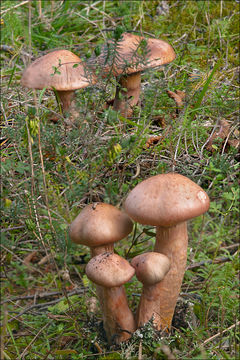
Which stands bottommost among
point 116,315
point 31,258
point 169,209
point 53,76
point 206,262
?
point 31,258

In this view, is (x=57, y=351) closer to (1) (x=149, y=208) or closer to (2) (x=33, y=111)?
(1) (x=149, y=208)

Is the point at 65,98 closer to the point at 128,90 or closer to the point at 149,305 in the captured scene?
the point at 128,90

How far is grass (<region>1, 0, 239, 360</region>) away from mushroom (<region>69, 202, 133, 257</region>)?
156 millimetres

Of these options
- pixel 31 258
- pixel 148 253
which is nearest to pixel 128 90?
pixel 31 258

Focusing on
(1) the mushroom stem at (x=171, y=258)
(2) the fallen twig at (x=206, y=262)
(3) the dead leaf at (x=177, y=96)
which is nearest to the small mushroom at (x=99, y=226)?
(1) the mushroom stem at (x=171, y=258)

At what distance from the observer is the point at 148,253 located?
2.10m

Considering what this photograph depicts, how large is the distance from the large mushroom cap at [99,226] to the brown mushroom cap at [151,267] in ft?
0.56

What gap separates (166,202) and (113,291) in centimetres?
63

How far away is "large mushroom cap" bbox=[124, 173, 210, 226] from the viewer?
1938mm

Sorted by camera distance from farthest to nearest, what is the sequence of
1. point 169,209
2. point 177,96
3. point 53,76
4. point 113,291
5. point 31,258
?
point 177,96 < point 31,258 < point 53,76 < point 113,291 < point 169,209

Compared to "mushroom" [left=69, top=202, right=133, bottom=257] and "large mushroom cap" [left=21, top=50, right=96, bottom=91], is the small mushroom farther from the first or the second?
Answer: "large mushroom cap" [left=21, top=50, right=96, bottom=91]

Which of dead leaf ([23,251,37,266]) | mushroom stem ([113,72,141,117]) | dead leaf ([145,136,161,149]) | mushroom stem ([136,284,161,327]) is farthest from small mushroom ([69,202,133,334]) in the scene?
mushroom stem ([113,72,141,117])

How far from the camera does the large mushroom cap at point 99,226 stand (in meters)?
2.05

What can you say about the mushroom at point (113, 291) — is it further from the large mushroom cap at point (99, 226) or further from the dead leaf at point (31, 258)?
the dead leaf at point (31, 258)
